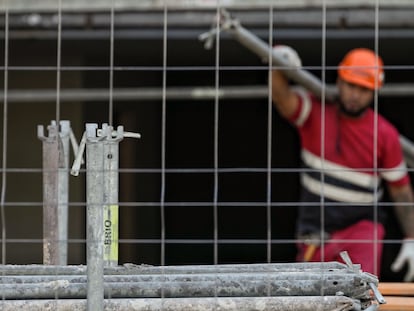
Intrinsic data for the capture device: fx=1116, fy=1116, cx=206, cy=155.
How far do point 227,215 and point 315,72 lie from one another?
2.09 m

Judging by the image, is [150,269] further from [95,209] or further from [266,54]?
[266,54]

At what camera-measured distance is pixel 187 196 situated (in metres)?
9.07

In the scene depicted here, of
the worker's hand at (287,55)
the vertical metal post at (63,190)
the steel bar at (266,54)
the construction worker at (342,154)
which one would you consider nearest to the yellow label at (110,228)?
the vertical metal post at (63,190)

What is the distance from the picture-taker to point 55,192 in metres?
3.53

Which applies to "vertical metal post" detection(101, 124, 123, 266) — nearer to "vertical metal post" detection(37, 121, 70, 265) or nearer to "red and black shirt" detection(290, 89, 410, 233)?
"vertical metal post" detection(37, 121, 70, 265)

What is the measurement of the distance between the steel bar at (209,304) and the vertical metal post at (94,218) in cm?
5

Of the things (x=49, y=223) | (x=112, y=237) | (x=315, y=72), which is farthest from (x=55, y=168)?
(x=315, y=72)

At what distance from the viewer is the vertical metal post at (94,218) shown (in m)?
2.76

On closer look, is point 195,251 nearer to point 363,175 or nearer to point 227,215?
point 227,215

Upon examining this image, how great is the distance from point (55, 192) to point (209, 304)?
0.93 meters

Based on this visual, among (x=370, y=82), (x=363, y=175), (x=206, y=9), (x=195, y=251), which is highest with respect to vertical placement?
(x=206, y=9)

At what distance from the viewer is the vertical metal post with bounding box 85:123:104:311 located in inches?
109

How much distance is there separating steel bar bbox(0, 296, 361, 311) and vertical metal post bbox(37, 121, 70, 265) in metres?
0.67

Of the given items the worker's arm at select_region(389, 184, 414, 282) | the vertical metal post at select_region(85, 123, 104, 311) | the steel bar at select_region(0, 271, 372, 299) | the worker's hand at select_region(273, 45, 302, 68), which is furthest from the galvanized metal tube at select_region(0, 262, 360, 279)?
the worker's arm at select_region(389, 184, 414, 282)
